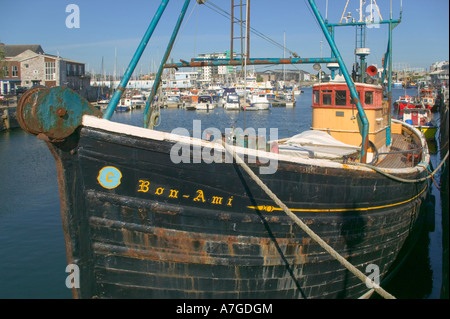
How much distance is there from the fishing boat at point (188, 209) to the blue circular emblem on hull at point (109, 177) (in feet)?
0.05

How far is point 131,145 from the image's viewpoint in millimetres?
5988

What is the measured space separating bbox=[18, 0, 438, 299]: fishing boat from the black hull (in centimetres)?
2

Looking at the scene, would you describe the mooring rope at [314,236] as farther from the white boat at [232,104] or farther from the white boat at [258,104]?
the white boat at [232,104]

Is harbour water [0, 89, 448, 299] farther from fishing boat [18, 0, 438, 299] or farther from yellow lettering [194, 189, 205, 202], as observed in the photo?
yellow lettering [194, 189, 205, 202]

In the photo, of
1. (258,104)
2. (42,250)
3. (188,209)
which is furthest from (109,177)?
(258,104)

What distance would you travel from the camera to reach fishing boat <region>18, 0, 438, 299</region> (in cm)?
586

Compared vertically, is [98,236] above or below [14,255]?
above

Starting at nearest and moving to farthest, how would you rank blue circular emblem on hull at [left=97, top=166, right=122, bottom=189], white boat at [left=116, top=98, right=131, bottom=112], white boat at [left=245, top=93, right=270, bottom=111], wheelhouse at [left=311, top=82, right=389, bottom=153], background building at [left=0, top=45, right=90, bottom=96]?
blue circular emblem on hull at [left=97, top=166, right=122, bottom=189] < wheelhouse at [left=311, top=82, right=389, bottom=153] < background building at [left=0, top=45, right=90, bottom=96] < white boat at [left=116, top=98, right=131, bottom=112] < white boat at [left=245, top=93, right=270, bottom=111]

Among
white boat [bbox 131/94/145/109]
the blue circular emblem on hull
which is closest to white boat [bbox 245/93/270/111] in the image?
white boat [bbox 131/94/145/109]

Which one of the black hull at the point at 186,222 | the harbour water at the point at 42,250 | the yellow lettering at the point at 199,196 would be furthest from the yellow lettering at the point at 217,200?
the harbour water at the point at 42,250

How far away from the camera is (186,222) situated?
21.1ft
